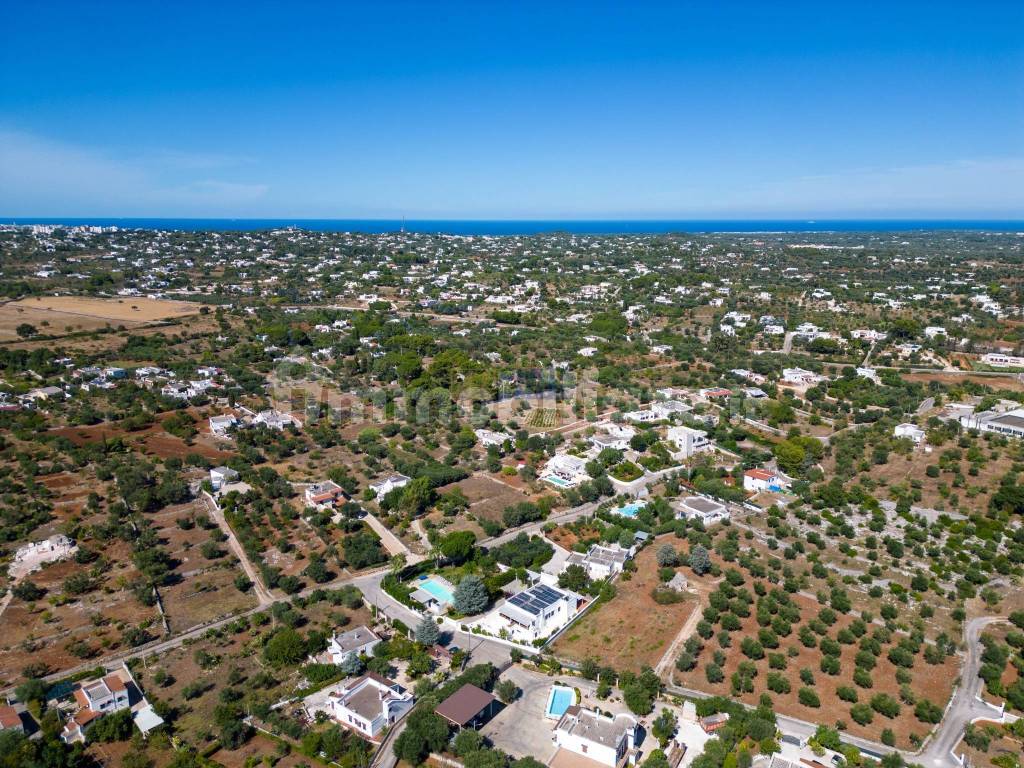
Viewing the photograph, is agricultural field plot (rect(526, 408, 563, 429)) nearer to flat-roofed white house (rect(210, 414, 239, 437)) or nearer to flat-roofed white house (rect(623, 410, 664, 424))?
flat-roofed white house (rect(623, 410, 664, 424))

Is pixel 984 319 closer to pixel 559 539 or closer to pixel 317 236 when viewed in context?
pixel 559 539

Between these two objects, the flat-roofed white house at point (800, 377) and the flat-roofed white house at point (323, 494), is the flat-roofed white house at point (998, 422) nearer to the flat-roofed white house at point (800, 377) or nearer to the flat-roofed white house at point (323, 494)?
the flat-roofed white house at point (800, 377)

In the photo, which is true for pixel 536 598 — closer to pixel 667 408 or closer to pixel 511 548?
pixel 511 548

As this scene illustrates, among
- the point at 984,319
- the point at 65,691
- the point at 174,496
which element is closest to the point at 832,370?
the point at 984,319

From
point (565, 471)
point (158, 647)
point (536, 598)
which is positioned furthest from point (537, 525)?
point (158, 647)

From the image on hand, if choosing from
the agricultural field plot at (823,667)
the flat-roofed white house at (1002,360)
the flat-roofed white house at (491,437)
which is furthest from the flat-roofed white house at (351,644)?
the flat-roofed white house at (1002,360)
